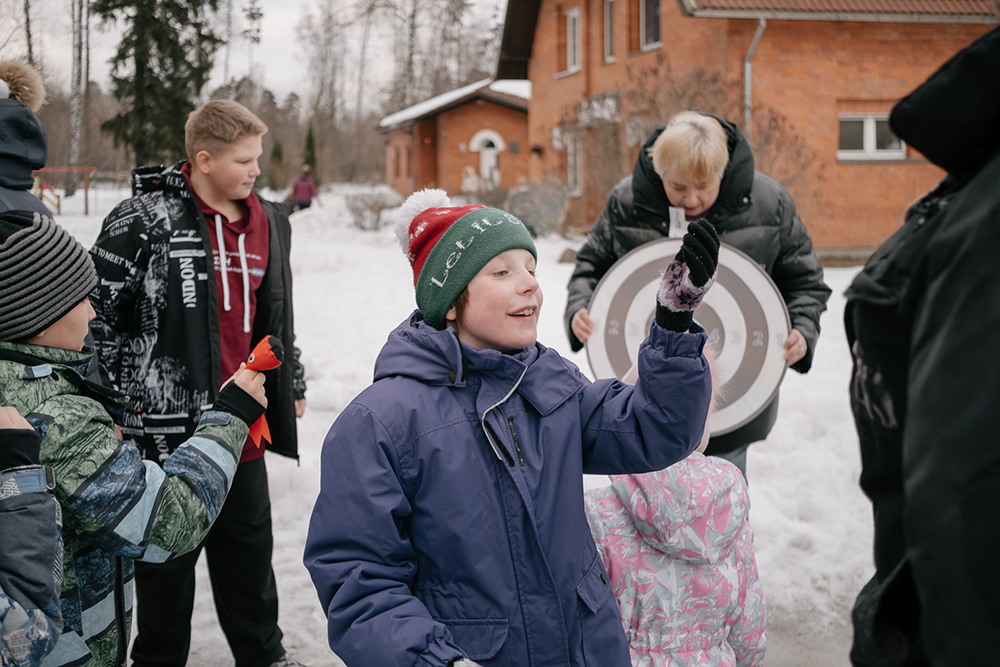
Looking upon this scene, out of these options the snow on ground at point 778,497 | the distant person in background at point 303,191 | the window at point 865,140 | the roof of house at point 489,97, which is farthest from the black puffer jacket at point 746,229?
the roof of house at point 489,97

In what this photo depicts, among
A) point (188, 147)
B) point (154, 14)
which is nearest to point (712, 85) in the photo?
point (154, 14)

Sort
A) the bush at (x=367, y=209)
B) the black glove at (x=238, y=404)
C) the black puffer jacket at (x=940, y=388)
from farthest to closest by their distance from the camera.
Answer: the bush at (x=367, y=209) → the black glove at (x=238, y=404) → the black puffer jacket at (x=940, y=388)

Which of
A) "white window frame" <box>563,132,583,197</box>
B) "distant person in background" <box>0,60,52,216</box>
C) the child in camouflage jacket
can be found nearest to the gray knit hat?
the child in camouflage jacket

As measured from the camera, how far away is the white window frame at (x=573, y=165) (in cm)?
1719

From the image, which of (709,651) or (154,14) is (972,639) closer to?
(709,651)

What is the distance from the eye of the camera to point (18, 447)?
161 centimetres

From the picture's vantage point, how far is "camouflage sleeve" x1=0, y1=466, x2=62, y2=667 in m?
1.56

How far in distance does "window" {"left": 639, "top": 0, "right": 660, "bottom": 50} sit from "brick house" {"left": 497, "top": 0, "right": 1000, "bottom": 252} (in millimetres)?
519

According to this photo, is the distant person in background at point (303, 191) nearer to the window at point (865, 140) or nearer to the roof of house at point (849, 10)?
the roof of house at point (849, 10)

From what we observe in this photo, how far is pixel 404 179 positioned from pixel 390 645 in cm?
3384

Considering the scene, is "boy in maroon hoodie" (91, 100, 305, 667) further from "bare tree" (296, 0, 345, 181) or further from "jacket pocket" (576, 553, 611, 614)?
"bare tree" (296, 0, 345, 181)

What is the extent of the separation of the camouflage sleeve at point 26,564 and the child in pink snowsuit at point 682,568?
1375mm

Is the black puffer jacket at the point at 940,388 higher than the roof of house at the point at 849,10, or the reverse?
the roof of house at the point at 849,10

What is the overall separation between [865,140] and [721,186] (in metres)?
14.0
